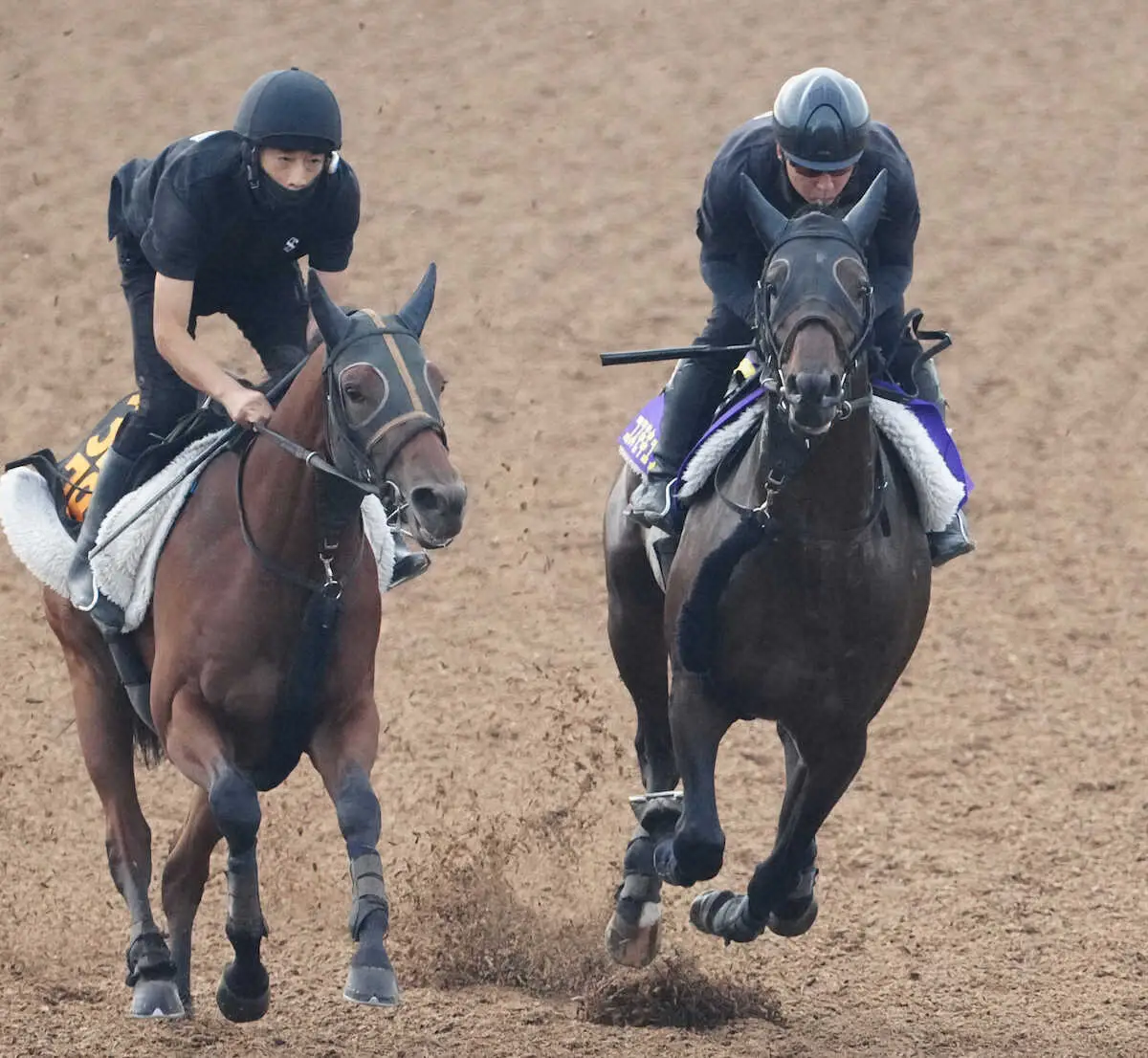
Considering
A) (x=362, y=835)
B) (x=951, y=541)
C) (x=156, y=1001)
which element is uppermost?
(x=951, y=541)

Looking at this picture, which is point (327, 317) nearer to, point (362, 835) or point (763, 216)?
point (763, 216)

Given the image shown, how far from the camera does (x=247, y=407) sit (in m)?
6.14

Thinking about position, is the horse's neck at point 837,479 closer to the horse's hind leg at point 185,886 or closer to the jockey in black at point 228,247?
the jockey in black at point 228,247

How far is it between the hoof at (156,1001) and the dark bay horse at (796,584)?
5.29 feet

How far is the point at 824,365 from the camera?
556 cm

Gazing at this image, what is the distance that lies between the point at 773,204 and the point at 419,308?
132 centimetres

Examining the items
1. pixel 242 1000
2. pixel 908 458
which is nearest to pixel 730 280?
pixel 908 458

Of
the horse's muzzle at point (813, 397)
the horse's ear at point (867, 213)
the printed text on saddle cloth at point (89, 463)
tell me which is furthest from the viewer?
the printed text on saddle cloth at point (89, 463)

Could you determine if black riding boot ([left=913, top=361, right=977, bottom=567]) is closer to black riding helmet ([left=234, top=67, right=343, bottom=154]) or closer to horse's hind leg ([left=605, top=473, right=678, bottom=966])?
horse's hind leg ([left=605, top=473, right=678, bottom=966])

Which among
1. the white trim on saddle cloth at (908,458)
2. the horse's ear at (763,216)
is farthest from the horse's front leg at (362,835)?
the horse's ear at (763,216)

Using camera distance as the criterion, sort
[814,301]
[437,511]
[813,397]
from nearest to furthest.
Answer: [437,511] → [813,397] → [814,301]

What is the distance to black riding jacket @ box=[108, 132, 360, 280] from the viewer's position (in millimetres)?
6457

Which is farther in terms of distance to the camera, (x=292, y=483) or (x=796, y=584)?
(x=796, y=584)

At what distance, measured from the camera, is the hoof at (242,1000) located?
6.37 metres
